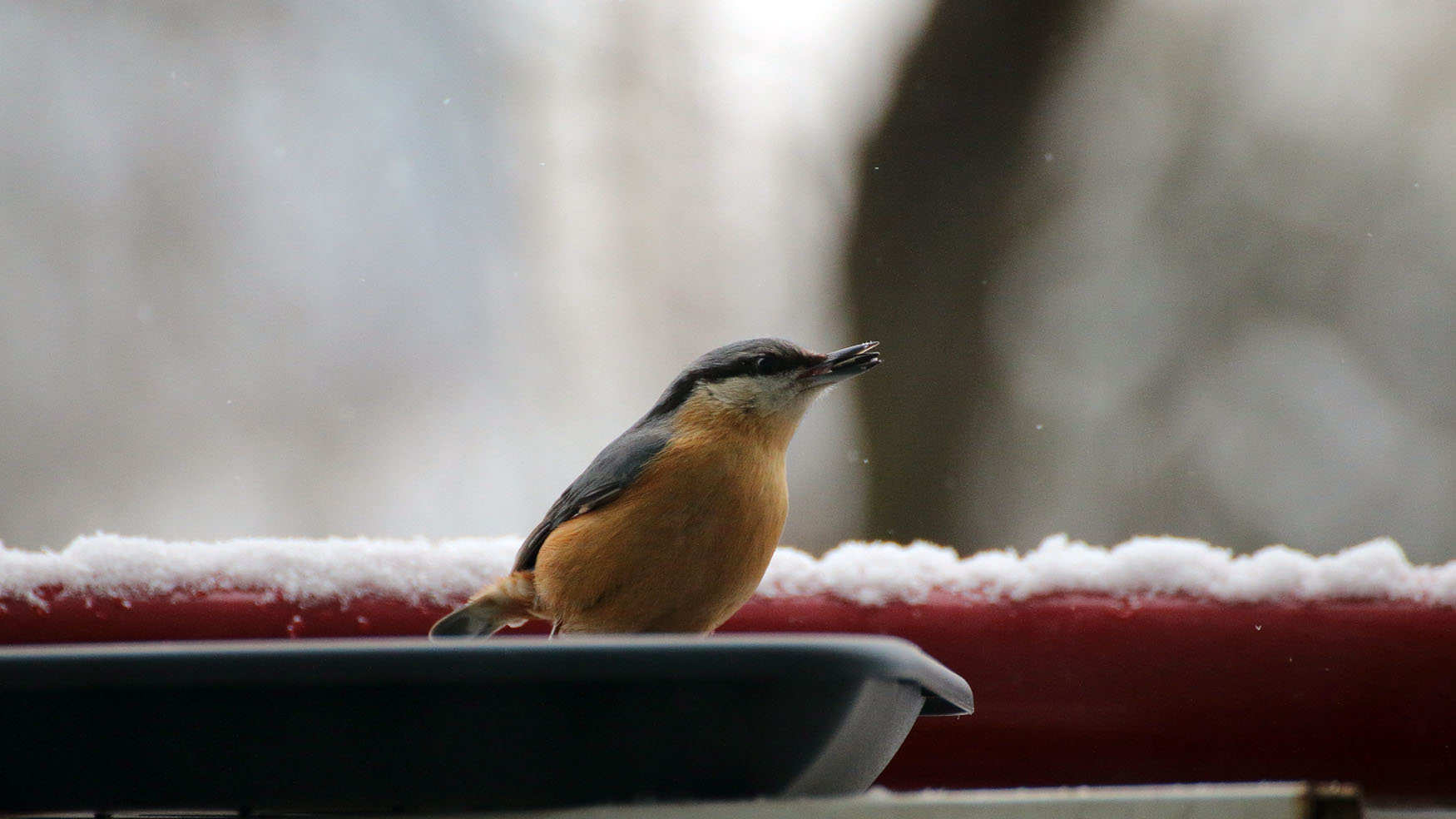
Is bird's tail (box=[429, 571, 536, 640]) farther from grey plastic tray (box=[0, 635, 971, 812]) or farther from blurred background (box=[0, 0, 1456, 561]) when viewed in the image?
blurred background (box=[0, 0, 1456, 561])

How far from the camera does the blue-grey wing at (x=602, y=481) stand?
1.21 metres

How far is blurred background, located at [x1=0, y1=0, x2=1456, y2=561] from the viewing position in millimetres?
3232

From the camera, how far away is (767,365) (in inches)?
52.9

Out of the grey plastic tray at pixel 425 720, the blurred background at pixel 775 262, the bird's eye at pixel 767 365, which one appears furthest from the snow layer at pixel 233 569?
the blurred background at pixel 775 262

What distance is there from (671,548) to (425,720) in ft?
1.99

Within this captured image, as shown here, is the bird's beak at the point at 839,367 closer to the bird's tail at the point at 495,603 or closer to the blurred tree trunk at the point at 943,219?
the bird's tail at the point at 495,603

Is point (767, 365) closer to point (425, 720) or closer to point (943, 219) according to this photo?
point (425, 720)

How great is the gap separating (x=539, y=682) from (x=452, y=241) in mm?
3143

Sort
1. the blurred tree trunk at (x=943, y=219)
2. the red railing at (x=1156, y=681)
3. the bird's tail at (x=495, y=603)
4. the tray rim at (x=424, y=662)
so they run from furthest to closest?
the blurred tree trunk at (x=943, y=219) < the bird's tail at (x=495, y=603) < the red railing at (x=1156, y=681) < the tray rim at (x=424, y=662)

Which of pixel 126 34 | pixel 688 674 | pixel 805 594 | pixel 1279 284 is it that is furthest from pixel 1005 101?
pixel 688 674

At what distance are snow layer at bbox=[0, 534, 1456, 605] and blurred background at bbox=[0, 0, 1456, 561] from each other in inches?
73.9

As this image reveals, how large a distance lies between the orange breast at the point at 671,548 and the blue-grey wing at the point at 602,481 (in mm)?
17

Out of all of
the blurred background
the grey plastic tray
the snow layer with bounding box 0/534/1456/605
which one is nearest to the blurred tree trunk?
the blurred background

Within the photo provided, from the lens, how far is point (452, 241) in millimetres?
3475
